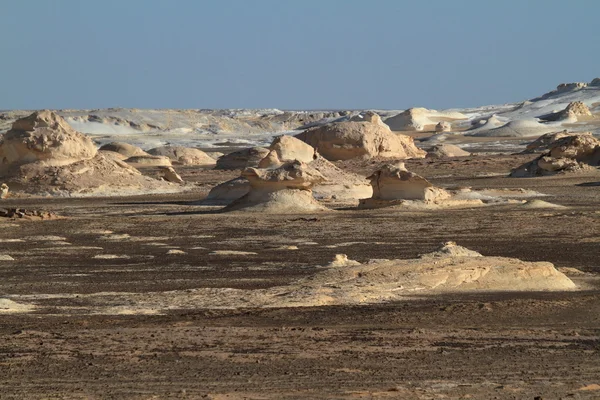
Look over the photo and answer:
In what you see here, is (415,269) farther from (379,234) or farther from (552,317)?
(379,234)

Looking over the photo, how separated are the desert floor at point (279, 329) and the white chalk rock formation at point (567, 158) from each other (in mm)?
15201

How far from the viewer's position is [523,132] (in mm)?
68438

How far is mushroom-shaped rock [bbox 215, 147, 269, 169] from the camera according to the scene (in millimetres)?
39812

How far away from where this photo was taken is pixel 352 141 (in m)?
41.7

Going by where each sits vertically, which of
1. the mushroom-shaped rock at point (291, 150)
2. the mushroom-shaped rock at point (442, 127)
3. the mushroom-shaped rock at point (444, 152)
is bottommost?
the mushroom-shaped rock at point (444, 152)

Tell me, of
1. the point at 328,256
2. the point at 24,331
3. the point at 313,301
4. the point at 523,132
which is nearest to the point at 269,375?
the point at 24,331

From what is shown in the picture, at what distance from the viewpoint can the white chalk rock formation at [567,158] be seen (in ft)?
112

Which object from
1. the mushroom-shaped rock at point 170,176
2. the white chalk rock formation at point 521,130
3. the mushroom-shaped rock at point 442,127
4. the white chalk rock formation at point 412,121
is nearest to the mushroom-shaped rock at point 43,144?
the mushroom-shaped rock at point 170,176

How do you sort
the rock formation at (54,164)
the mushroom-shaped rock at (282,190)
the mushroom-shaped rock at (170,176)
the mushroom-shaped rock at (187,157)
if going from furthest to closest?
the mushroom-shaped rock at (187,157) < the mushroom-shaped rock at (170,176) < the rock formation at (54,164) < the mushroom-shaped rock at (282,190)

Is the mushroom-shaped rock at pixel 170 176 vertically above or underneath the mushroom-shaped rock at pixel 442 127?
underneath

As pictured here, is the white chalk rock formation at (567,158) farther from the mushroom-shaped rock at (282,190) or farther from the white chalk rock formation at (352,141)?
the mushroom-shaped rock at (282,190)

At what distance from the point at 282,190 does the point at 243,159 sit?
1789 cm

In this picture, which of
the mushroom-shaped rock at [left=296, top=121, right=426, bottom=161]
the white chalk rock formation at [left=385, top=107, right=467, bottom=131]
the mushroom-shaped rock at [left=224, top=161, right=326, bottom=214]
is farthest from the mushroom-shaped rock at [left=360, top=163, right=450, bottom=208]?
the white chalk rock formation at [left=385, top=107, right=467, bottom=131]

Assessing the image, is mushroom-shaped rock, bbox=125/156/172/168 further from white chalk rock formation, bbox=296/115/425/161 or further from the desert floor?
the desert floor
